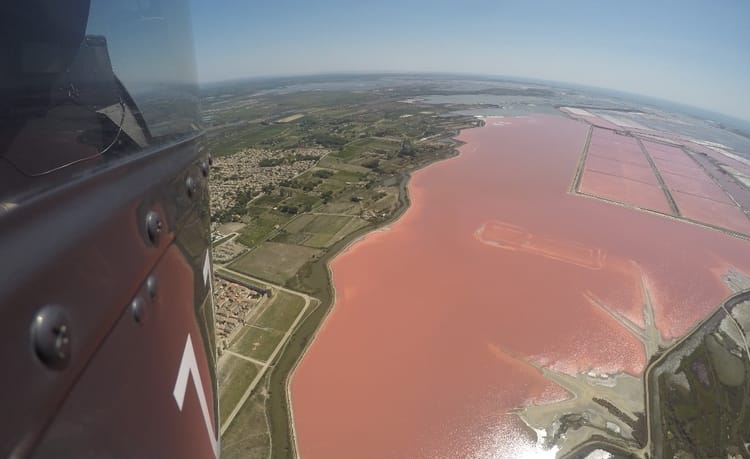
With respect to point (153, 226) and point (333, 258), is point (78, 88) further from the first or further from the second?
point (333, 258)

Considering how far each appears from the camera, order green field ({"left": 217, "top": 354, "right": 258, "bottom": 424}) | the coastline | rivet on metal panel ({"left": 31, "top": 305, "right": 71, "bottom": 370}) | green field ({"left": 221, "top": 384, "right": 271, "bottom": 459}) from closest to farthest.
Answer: rivet on metal panel ({"left": 31, "top": 305, "right": 71, "bottom": 370}), green field ({"left": 221, "top": 384, "right": 271, "bottom": 459}), the coastline, green field ({"left": 217, "top": 354, "right": 258, "bottom": 424})

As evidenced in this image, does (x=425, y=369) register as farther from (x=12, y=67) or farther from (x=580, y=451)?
(x=12, y=67)

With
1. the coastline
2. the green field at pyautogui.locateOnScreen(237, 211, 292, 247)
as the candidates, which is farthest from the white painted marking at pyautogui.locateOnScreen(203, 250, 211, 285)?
the green field at pyautogui.locateOnScreen(237, 211, 292, 247)

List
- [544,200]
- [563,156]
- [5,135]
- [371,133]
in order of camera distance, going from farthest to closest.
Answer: [371,133], [563,156], [544,200], [5,135]

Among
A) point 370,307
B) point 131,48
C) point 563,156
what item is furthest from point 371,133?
point 131,48

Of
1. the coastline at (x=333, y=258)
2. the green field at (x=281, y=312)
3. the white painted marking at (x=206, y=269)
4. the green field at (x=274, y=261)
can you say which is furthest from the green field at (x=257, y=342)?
the white painted marking at (x=206, y=269)

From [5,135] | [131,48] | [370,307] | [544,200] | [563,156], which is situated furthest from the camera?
[563,156]

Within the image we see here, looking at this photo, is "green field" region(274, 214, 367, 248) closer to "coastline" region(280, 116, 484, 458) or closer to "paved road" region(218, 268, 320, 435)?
"coastline" region(280, 116, 484, 458)
